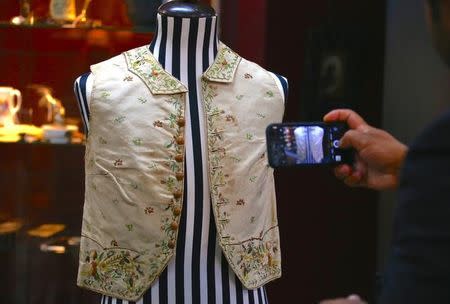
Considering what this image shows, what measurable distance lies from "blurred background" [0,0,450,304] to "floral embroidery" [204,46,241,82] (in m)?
1.13

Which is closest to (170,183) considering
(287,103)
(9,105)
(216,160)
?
(216,160)

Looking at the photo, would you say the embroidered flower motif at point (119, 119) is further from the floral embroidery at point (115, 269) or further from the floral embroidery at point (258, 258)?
the floral embroidery at point (258, 258)

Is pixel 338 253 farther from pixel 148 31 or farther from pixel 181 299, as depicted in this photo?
pixel 181 299

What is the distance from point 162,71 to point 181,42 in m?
0.11

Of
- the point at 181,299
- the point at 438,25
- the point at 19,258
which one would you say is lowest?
the point at 19,258

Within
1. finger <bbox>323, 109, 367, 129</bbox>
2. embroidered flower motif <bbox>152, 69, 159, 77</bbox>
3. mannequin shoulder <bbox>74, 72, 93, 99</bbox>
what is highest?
embroidered flower motif <bbox>152, 69, 159, 77</bbox>

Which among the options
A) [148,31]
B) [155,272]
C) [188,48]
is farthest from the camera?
[148,31]

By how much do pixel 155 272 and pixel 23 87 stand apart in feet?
5.87

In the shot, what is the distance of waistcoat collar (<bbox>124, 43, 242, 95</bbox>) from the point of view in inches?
94.8

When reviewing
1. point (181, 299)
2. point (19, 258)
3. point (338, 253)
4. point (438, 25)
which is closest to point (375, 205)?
point (338, 253)

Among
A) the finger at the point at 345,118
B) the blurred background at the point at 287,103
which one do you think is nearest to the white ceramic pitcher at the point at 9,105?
the blurred background at the point at 287,103

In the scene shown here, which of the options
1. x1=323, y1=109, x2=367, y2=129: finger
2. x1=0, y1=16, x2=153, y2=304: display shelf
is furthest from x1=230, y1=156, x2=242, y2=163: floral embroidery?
x1=0, y1=16, x2=153, y2=304: display shelf

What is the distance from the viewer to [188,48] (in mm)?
2488

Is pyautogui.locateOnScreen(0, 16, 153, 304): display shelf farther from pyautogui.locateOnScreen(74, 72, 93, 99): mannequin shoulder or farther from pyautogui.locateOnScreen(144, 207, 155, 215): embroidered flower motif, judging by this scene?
pyautogui.locateOnScreen(144, 207, 155, 215): embroidered flower motif
